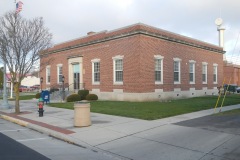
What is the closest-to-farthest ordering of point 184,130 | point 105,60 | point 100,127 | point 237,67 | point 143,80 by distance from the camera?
1. point 184,130
2. point 100,127
3. point 143,80
4. point 105,60
5. point 237,67

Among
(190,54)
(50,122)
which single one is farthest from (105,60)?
(50,122)

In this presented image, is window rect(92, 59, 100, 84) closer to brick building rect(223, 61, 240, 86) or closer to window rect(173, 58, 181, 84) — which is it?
window rect(173, 58, 181, 84)

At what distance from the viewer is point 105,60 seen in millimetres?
25375

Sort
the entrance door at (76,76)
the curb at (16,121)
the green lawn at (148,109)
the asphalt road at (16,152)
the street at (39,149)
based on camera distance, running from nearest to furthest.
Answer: the asphalt road at (16,152) < the street at (39,149) < the curb at (16,121) < the green lawn at (148,109) < the entrance door at (76,76)

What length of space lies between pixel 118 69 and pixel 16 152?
17.3 meters

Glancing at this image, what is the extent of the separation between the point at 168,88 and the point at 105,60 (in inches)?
272

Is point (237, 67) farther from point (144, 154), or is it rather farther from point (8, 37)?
point (144, 154)

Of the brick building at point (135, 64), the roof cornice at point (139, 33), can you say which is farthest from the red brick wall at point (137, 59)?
the roof cornice at point (139, 33)

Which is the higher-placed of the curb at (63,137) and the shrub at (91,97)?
the shrub at (91,97)

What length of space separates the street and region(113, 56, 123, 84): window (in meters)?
14.3

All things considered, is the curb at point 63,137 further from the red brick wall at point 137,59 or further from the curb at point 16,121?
the red brick wall at point 137,59

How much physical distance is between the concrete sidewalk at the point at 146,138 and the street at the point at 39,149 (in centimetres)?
33

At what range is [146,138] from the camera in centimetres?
880

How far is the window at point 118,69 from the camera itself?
23891mm
